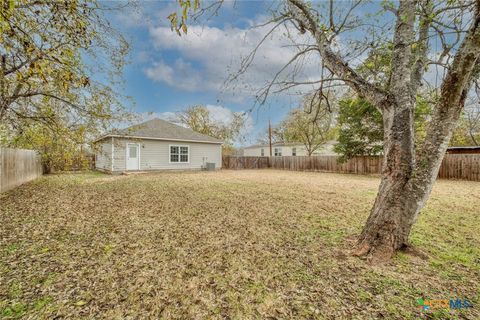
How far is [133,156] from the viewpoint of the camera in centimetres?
1413

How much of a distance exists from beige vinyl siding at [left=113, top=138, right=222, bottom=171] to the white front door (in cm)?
22

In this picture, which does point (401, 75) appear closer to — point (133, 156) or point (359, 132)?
point (359, 132)

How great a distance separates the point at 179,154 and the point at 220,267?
1457 centimetres

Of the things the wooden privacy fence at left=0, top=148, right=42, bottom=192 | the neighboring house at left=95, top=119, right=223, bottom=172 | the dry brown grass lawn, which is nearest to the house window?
the neighboring house at left=95, top=119, right=223, bottom=172

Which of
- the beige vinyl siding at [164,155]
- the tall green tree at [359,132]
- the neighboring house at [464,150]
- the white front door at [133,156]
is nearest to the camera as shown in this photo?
the neighboring house at [464,150]

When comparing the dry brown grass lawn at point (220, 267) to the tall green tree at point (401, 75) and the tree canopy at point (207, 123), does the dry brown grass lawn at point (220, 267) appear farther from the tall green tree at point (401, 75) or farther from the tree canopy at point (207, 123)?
the tree canopy at point (207, 123)

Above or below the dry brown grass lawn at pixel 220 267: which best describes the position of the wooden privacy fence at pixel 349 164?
above

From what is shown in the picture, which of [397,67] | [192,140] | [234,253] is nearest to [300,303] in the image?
[234,253]

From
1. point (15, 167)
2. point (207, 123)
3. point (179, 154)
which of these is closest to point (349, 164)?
point (179, 154)

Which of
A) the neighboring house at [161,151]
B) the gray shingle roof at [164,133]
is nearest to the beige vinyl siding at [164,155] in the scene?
the neighboring house at [161,151]

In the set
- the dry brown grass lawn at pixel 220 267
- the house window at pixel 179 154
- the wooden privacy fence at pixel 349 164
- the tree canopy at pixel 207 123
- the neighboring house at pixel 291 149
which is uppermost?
the tree canopy at pixel 207 123

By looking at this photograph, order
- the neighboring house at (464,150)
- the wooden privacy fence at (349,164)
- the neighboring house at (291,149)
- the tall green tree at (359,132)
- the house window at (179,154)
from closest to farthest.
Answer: the wooden privacy fence at (349,164) < the neighboring house at (464,150) < the tall green tree at (359,132) < the house window at (179,154) < the neighboring house at (291,149)

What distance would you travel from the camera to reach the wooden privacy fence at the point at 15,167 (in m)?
6.46

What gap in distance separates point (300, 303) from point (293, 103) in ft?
8.60
